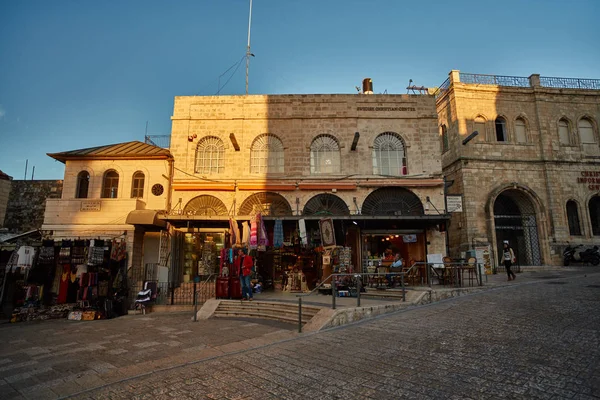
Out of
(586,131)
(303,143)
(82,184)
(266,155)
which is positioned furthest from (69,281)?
(586,131)

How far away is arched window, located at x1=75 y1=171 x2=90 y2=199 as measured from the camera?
17.1 metres

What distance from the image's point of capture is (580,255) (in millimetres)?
19078

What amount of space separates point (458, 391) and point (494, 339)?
249cm

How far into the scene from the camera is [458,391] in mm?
4223

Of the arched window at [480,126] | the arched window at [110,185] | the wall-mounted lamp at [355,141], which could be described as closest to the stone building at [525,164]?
the arched window at [480,126]

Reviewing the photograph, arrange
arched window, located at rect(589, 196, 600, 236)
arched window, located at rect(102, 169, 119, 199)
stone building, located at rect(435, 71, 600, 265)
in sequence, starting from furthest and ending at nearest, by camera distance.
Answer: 1. arched window, located at rect(589, 196, 600, 236)
2. stone building, located at rect(435, 71, 600, 265)
3. arched window, located at rect(102, 169, 119, 199)

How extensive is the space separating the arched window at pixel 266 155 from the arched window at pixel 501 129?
48.7 feet

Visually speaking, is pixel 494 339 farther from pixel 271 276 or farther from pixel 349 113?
pixel 349 113

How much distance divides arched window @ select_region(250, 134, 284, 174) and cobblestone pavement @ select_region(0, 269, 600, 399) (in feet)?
34.9

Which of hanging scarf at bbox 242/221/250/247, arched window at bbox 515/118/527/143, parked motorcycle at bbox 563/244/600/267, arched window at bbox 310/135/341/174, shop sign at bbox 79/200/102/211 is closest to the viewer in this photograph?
hanging scarf at bbox 242/221/250/247

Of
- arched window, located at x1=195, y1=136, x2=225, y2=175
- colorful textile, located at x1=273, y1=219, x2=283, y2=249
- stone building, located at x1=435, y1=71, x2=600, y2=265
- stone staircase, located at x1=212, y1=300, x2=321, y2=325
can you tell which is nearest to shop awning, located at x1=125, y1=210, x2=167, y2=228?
arched window, located at x1=195, y1=136, x2=225, y2=175

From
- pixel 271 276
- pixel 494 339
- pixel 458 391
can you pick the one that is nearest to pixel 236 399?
pixel 458 391

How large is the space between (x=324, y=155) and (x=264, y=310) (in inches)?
383

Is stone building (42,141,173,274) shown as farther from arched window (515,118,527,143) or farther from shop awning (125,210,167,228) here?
arched window (515,118,527,143)
